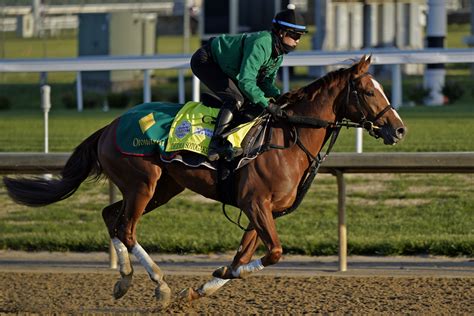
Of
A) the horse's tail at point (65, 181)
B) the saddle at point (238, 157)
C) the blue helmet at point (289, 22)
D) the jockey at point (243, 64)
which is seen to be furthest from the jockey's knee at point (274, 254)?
the horse's tail at point (65, 181)

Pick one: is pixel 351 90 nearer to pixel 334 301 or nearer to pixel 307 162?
pixel 307 162

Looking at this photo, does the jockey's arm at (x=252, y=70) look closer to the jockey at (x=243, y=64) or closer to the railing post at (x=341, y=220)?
the jockey at (x=243, y=64)

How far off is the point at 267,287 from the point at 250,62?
5.44 ft

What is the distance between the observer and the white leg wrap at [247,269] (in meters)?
6.57

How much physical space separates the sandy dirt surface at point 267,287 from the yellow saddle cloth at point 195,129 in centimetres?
95

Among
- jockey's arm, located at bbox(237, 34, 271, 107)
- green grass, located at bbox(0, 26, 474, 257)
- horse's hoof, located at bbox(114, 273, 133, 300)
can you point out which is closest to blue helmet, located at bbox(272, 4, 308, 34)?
jockey's arm, located at bbox(237, 34, 271, 107)

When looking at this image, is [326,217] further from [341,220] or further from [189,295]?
[189,295]

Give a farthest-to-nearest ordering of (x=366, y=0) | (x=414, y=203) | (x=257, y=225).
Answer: (x=366, y=0), (x=414, y=203), (x=257, y=225)

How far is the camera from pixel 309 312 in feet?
21.4

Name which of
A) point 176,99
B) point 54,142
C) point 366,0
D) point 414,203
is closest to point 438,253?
point 414,203

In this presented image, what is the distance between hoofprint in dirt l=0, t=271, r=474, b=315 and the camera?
668 centimetres

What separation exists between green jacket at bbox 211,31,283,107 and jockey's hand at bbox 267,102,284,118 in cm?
5

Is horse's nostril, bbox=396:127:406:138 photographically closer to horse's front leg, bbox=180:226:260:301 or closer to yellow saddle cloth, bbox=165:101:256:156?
yellow saddle cloth, bbox=165:101:256:156

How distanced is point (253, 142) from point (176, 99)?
11.9m
